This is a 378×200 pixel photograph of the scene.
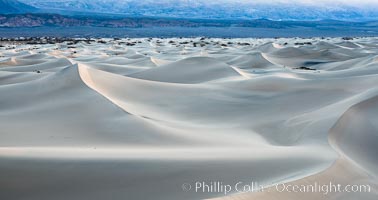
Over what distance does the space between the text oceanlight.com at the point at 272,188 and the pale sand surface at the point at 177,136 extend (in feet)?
0.12

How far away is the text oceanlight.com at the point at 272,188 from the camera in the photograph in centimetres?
254

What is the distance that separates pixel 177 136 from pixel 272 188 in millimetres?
1591

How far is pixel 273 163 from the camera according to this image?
3059 millimetres

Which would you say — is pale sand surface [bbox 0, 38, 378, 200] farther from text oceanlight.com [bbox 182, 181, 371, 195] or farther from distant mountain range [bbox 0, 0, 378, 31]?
distant mountain range [bbox 0, 0, 378, 31]

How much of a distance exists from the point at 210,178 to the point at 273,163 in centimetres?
49

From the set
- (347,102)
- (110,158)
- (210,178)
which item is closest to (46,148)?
(110,158)

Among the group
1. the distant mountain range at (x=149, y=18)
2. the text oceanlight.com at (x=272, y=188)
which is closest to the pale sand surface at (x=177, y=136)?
the text oceanlight.com at (x=272, y=188)

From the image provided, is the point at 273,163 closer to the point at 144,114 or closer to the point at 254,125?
the point at 254,125

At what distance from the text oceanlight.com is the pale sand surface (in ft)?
0.12

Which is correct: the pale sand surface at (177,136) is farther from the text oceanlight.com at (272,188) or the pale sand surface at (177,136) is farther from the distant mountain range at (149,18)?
the distant mountain range at (149,18)

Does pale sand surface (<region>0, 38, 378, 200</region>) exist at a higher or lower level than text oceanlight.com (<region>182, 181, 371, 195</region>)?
lower

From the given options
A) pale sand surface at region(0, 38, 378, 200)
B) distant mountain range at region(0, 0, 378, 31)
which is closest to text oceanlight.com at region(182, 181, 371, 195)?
pale sand surface at region(0, 38, 378, 200)

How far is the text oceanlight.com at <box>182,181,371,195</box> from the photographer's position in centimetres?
254

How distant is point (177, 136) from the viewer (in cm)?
401
